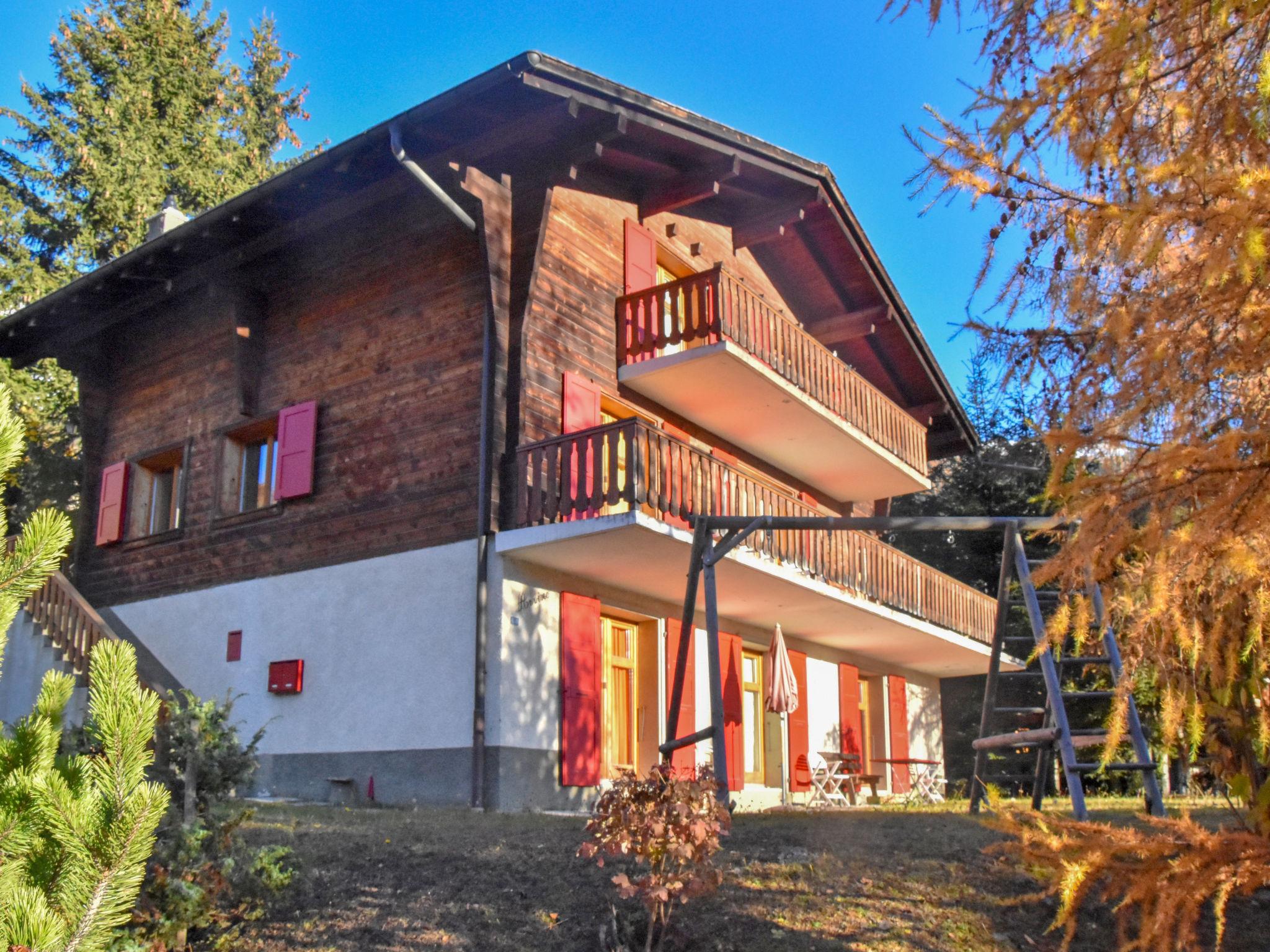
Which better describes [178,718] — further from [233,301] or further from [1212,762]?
[233,301]

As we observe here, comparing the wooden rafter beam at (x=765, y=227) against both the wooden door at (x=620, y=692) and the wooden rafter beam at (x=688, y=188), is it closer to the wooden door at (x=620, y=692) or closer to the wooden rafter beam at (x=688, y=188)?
the wooden rafter beam at (x=688, y=188)

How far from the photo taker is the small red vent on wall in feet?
44.0

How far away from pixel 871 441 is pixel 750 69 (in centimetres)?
1290

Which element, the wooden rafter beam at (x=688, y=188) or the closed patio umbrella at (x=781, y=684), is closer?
the wooden rafter beam at (x=688, y=188)

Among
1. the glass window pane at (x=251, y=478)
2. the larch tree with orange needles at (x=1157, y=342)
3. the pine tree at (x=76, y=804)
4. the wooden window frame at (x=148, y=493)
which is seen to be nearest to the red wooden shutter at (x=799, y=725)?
the glass window pane at (x=251, y=478)

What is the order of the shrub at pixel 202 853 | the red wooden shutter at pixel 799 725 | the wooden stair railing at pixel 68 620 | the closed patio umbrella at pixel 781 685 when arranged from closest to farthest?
1. the shrub at pixel 202 853
2. the wooden stair railing at pixel 68 620
3. the closed patio umbrella at pixel 781 685
4. the red wooden shutter at pixel 799 725

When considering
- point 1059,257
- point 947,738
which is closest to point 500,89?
point 1059,257

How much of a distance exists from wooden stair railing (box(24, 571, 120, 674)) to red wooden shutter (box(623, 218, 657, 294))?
7287 mm

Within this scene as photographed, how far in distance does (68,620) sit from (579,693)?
6115 mm

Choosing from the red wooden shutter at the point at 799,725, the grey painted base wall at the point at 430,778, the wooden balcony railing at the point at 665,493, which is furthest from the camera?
the red wooden shutter at the point at 799,725

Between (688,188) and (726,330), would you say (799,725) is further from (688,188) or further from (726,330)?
(688,188)

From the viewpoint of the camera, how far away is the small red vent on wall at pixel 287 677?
1341 centimetres

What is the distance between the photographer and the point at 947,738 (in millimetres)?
26875

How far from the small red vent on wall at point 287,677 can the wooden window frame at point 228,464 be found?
1.95 m
